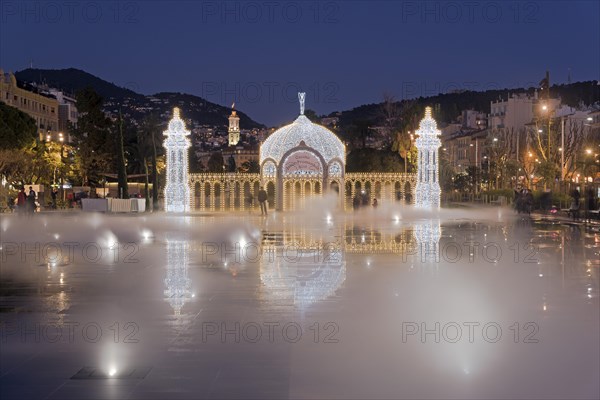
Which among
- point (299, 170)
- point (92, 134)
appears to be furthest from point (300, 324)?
point (92, 134)

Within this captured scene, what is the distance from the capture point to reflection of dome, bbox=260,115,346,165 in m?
53.6

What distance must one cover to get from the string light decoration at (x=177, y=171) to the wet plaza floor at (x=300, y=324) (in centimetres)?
2879

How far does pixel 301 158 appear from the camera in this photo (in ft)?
178

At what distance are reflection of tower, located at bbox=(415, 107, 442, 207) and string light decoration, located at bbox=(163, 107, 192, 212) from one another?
13.4 metres

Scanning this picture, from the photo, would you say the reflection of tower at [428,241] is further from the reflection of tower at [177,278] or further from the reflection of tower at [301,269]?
the reflection of tower at [177,278]

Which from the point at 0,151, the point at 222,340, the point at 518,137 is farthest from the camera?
the point at 518,137

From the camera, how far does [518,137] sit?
9606 centimetres

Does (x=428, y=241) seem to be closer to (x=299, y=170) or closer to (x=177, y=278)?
(x=177, y=278)

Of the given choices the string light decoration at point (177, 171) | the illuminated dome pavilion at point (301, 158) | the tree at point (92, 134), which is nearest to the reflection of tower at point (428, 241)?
the illuminated dome pavilion at point (301, 158)

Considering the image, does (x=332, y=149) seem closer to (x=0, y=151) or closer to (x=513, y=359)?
(x=0, y=151)

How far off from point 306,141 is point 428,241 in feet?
96.2

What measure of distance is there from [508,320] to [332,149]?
43.3m

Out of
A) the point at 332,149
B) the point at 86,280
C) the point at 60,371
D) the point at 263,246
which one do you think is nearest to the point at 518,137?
the point at 332,149

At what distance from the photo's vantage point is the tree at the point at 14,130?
66.4 metres
